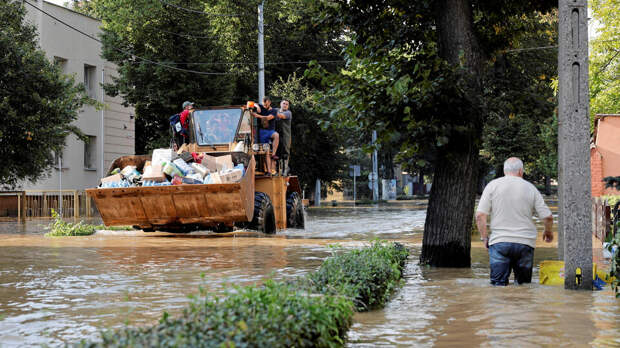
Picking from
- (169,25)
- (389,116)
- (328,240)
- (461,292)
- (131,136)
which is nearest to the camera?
(461,292)

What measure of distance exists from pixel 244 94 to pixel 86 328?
34.6 m

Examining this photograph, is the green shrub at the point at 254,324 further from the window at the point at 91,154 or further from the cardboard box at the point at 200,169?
the window at the point at 91,154

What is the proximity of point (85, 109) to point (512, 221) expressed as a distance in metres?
30.2

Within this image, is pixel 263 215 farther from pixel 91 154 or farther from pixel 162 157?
pixel 91 154

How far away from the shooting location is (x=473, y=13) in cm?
1223

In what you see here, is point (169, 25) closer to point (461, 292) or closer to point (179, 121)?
point (179, 121)

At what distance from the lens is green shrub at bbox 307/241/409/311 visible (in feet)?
21.8

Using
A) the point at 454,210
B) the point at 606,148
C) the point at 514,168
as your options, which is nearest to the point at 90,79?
the point at 606,148

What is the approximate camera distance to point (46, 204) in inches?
1310

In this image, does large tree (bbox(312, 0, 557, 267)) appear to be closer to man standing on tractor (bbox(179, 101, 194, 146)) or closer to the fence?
man standing on tractor (bbox(179, 101, 194, 146))

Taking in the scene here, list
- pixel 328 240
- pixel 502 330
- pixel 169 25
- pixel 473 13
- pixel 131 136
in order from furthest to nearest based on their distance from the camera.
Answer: pixel 131 136 → pixel 169 25 → pixel 328 240 → pixel 473 13 → pixel 502 330

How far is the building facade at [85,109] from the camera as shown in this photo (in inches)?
1337

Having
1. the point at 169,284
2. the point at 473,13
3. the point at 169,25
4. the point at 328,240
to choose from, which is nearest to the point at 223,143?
the point at 328,240

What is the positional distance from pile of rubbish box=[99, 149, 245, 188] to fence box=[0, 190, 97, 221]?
596 inches
